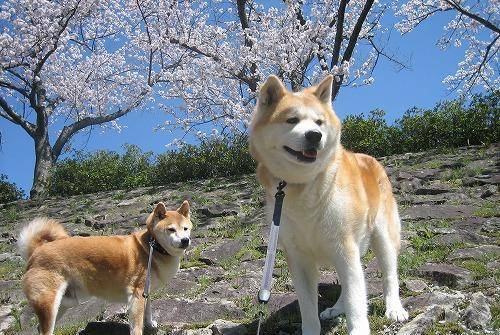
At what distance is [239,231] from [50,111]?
1404 cm

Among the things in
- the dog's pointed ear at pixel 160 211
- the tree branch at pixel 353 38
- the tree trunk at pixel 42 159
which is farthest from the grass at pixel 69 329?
the tree trunk at pixel 42 159

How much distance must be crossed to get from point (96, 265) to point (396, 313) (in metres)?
2.81

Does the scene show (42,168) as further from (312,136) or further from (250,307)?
(312,136)

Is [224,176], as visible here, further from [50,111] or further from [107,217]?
[50,111]

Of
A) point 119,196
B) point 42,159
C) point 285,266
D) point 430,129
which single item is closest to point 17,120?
point 42,159

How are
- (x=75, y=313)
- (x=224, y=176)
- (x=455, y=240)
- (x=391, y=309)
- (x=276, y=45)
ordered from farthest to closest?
(x=276, y=45), (x=224, y=176), (x=455, y=240), (x=75, y=313), (x=391, y=309)

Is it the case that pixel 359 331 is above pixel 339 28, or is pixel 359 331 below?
below

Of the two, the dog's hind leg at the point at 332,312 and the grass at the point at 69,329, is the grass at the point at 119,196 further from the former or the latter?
the dog's hind leg at the point at 332,312

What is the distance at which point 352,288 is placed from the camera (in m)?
3.52

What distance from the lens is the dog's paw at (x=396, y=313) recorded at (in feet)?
13.1

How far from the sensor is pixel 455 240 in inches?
259

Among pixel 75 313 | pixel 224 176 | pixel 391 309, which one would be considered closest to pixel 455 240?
pixel 391 309

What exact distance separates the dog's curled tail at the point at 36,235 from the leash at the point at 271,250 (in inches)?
119

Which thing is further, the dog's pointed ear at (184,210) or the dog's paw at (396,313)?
the dog's pointed ear at (184,210)
